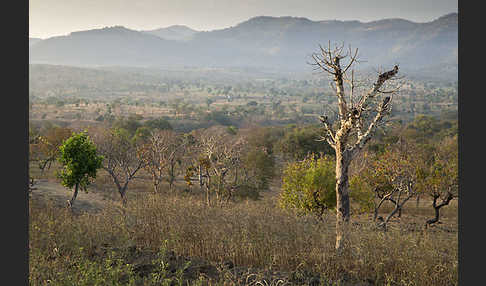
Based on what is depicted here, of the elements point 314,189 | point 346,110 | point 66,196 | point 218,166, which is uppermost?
point 346,110

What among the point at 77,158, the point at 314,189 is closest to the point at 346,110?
the point at 314,189

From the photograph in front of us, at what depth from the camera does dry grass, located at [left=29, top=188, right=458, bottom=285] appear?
5.73 metres

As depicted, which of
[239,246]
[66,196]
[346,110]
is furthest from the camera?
[66,196]

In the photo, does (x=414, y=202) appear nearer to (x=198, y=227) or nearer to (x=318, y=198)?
(x=318, y=198)

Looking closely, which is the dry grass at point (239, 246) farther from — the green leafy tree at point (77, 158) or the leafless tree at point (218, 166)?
the leafless tree at point (218, 166)

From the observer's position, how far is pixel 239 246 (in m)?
6.77

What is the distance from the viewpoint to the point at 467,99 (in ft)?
12.2

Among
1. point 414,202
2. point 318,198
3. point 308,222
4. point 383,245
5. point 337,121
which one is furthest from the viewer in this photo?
point 414,202

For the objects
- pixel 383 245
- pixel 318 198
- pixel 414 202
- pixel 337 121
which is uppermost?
pixel 337 121

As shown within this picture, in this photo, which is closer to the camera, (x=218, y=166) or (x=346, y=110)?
(x=346, y=110)

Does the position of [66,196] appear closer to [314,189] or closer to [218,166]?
[218,166]

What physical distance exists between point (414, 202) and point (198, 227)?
31.7 m

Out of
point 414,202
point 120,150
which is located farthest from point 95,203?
point 414,202

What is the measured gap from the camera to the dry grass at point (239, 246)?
5734 millimetres
